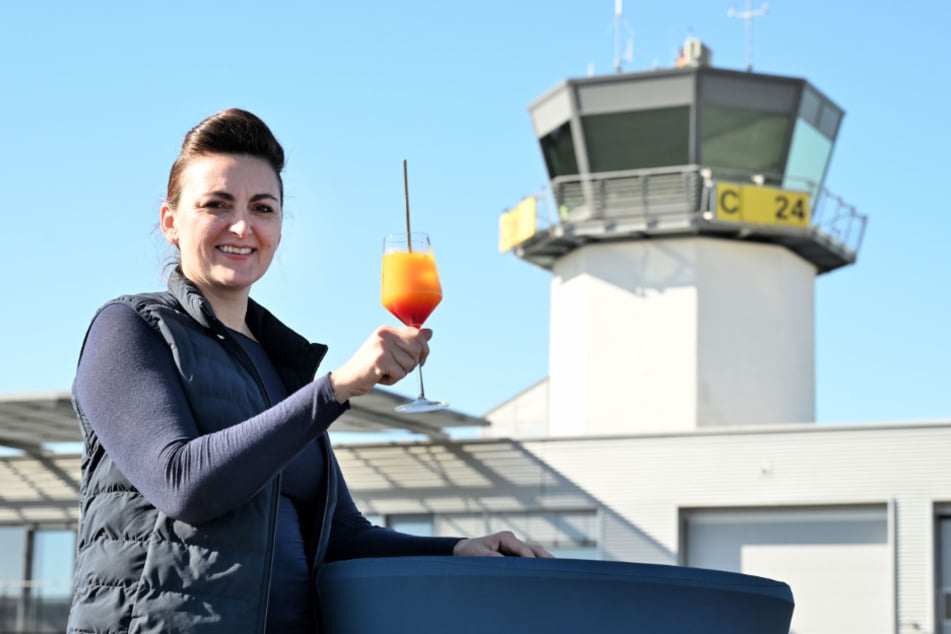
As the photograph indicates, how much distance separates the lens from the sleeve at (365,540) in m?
2.58

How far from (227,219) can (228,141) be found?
0.12 metres

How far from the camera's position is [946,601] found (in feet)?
63.0

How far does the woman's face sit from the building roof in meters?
16.4

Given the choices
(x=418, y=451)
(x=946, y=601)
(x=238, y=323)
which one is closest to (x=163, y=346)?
(x=238, y=323)

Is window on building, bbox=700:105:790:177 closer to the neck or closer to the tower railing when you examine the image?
the tower railing

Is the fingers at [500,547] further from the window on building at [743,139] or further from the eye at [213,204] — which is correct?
the window on building at [743,139]

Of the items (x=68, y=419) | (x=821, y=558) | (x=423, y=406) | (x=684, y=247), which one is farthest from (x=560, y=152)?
(x=423, y=406)

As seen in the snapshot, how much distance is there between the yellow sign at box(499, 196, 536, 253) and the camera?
2639 cm

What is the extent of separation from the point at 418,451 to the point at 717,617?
20.8 m

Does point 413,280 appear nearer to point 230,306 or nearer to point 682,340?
point 230,306

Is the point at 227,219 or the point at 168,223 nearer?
the point at 227,219

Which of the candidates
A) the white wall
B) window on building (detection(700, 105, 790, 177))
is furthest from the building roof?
window on building (detection(700, 105, 790, 177))

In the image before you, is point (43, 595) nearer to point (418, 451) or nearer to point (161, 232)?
point (418, 451)

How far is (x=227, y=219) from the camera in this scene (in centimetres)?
229
